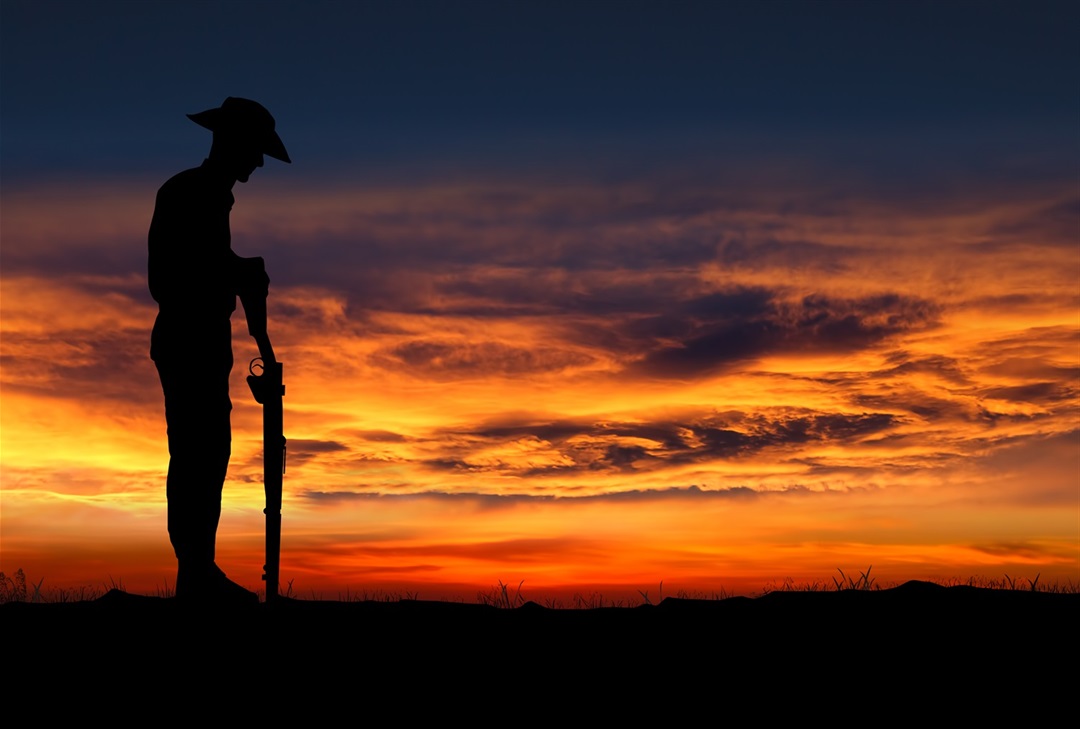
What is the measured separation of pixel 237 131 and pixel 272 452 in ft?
9.51

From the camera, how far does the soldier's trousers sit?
1079cm

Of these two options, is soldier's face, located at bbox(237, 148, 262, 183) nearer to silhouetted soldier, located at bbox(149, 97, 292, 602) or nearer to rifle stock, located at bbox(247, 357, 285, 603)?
silhouetted soldier, located at bbox(149, 97, 292, 602)

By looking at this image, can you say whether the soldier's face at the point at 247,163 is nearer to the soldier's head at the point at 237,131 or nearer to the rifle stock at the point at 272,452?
the soldier's head at the point at 237,131

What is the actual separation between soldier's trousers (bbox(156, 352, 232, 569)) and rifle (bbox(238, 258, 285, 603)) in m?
0.45

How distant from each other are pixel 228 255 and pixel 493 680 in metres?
4.74

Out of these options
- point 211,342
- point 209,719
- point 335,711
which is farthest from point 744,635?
point 211,342

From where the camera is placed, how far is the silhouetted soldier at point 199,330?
10.8 metres

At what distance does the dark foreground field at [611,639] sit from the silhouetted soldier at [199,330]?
65 cm

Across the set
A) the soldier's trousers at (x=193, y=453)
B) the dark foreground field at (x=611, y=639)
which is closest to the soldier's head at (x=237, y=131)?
the soldier's trousers at (x=193, y=453)

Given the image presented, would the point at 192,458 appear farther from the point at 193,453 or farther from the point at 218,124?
the point at 218,124

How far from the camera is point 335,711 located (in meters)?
7.80

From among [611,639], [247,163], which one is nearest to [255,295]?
[247,163]

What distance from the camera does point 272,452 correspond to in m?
11.2

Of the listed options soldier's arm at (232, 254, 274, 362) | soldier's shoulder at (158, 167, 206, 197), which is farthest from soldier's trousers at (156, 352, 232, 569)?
soldier's shoulder at (158, 167, 206, 197)
